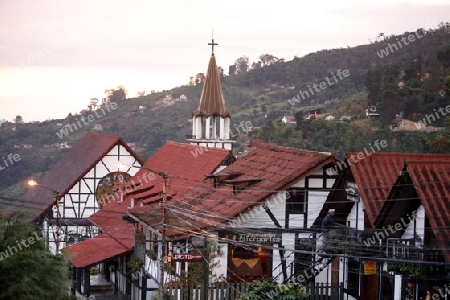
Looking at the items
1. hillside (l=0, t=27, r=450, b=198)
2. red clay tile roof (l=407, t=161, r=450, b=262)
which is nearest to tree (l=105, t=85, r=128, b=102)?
hillside (l=0, t=27, r=450, b=198)

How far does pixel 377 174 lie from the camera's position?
88.4 feet

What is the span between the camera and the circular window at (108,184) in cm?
5011

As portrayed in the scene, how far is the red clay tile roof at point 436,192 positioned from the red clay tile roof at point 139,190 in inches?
469

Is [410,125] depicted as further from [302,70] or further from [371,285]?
[302,70]

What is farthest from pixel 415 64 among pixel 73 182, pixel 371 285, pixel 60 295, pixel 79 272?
pixel 60 295

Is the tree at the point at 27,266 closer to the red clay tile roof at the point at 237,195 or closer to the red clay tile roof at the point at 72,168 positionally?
the red clay tile roof at the point at 237,195

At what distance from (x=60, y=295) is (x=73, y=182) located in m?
33.1

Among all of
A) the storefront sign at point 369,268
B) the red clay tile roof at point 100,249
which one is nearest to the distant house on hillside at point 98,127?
the red clay tile roof at point 100,249

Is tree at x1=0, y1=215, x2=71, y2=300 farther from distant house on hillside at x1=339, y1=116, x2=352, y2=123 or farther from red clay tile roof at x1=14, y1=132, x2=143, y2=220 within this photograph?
distant house on hillside at x1=339, y1=116, x2=352, y2=123

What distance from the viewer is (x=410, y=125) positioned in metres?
73.3

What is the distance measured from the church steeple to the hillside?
36.1ft

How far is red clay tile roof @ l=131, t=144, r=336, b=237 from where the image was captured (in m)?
28.7

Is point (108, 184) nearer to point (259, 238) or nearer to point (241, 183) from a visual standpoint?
point (241, 183)

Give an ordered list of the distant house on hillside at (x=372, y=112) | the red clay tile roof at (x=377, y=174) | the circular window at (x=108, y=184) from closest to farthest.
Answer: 1. the red clay tile roof at (x=377, y=174)
2. the circular window at (x=108, y=184)
3. the distant house on hillside at (x=372, y=112)
